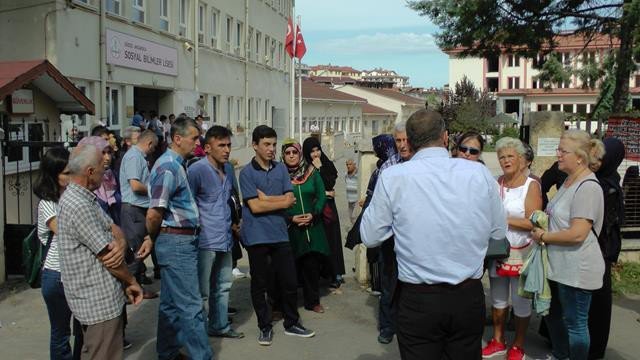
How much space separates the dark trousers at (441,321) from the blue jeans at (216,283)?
243cm

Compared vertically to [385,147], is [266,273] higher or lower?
lower

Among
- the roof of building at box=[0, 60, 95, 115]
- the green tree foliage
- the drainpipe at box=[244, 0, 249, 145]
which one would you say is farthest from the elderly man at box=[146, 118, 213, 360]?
the green tree foliage

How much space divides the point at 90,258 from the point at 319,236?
341cm

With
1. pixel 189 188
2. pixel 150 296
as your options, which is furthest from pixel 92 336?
pixel 150 296

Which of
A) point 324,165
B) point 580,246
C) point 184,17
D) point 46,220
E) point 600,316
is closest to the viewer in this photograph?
point 46,220

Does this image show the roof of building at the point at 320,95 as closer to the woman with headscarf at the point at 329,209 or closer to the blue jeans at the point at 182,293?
the woman with headscarf at the point at 329,209

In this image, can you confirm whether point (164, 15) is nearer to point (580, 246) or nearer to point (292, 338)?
point (292, 338)

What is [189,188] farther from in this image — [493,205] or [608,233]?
[608,233]

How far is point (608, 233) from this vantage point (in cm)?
521

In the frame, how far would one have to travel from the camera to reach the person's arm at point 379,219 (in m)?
3.55

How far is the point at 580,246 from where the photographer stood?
475 cm

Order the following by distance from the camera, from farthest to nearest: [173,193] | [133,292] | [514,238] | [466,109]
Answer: [466,109], [514,238], [173,193], [133,292]

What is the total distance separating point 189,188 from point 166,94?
16554 millimetres

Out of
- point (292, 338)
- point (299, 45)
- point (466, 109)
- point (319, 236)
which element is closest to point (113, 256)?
point (292, 338)
